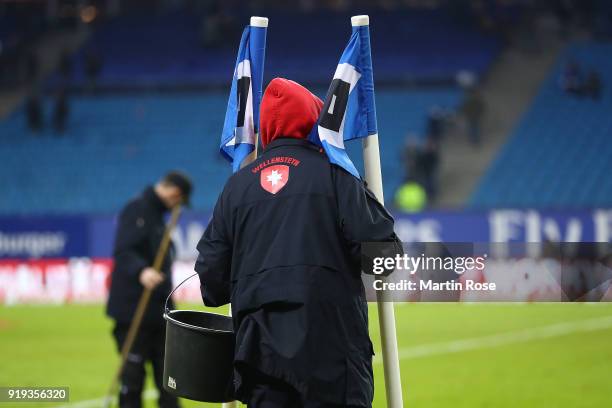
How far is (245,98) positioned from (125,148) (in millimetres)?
28439

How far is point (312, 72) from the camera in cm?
3572

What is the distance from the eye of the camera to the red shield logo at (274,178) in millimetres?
4816

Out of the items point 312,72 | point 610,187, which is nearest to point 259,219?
point 610,187

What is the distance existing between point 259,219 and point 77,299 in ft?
61.1

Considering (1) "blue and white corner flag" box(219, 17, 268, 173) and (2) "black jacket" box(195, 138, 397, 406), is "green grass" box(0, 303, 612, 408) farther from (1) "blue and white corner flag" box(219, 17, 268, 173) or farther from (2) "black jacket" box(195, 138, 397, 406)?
(2) "black jacket" box(195, 138, 397, 406)

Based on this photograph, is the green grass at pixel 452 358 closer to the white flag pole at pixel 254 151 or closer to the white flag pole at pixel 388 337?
the white flag pole at pixel 254 151

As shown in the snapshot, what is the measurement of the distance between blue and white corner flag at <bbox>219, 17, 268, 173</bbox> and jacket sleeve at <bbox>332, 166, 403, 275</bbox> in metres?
1.11

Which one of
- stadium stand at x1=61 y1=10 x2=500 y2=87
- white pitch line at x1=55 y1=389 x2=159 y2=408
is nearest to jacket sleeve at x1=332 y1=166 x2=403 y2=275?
white pitch line at x1=55 y1=389 x2=159 y2=408

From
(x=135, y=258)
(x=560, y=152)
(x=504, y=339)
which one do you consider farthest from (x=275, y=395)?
(x=560, y=152)

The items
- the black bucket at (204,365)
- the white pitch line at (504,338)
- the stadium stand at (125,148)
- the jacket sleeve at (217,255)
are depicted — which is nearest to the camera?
the jacket sleeve at (217,255)

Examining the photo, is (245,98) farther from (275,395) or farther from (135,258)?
(135,258)

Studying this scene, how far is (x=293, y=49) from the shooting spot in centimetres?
3731

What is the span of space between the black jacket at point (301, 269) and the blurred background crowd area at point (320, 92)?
21.6 metres

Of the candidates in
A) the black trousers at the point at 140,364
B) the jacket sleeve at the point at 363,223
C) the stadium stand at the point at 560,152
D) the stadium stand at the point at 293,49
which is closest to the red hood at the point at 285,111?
the jacket sleeve at the point at 363,223
